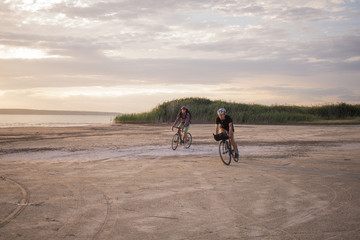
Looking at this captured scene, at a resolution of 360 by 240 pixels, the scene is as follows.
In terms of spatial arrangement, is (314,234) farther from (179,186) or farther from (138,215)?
(179,186)

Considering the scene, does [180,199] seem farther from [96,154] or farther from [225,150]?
[96,154]

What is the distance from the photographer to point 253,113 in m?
44.6

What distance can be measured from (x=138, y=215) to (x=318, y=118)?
43036 millimetres

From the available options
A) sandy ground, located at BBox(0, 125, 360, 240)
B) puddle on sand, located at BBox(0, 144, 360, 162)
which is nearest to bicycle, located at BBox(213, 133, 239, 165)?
sandy ground, located at BBox(0, 125, 360, 240)

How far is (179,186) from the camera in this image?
804 centimetres

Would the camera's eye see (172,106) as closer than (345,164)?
No

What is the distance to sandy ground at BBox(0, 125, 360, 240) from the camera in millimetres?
5055

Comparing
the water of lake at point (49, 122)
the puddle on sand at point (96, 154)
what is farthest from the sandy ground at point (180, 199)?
the water of lake at point (49, 122)

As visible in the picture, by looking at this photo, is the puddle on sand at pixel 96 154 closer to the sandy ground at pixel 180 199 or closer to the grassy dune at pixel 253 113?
the sandy ground at pixel 180 199

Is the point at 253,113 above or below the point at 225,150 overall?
above

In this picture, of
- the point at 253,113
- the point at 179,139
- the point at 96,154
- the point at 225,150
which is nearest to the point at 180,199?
the point at 225,150

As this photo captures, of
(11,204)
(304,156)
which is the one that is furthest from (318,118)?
(11,204)

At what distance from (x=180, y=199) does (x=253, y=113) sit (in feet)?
128

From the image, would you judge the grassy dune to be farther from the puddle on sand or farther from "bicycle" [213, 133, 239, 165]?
"bicycle" [213, 133, 239, 165]
